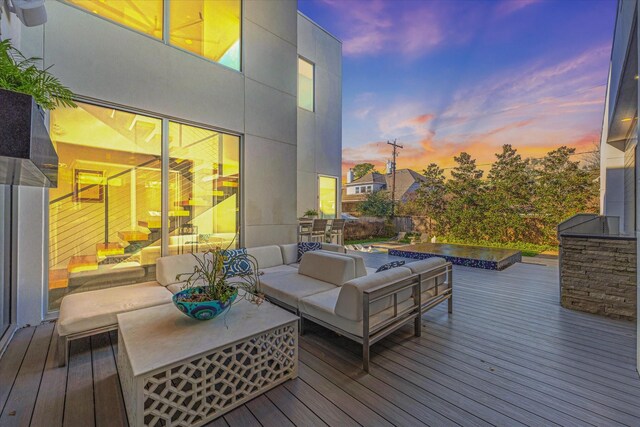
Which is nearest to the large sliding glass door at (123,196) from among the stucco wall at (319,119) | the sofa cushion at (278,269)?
the sofa cushion at (278,269)

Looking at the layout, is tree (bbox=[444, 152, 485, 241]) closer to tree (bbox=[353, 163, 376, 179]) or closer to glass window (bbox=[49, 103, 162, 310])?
glass window (bbox=[49, 103, 162, 310])

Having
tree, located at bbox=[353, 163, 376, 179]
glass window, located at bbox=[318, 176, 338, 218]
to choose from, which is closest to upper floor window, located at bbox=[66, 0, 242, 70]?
glass window, located at bbox=[318, 176, 338, 218]

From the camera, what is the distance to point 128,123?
391 centimetres

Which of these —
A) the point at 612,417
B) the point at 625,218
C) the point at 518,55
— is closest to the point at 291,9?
the point at 612,417

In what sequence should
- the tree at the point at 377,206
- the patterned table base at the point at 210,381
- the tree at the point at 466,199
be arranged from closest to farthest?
1. the patterned table base at the point at 210,381
2. the tree at the point at 466,199
3. the tree at the point at 377,206

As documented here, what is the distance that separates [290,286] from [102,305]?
1967mm

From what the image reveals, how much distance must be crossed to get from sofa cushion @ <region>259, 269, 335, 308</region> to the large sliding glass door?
1689 mm

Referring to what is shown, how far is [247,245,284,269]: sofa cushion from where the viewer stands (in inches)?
176

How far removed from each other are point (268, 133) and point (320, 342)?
422 centimetres

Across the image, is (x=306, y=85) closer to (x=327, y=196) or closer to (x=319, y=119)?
(x=319, y=119)

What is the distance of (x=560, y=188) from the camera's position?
927cm

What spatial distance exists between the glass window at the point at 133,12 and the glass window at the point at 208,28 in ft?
0.68

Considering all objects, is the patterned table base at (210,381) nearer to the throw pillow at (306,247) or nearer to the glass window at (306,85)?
the throw pillow at (306,247)

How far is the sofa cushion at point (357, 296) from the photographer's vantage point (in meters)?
2.29
